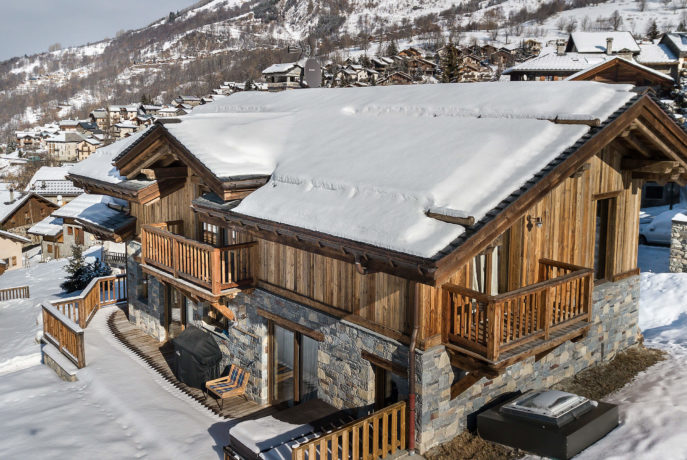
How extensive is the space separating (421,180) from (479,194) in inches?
43.7

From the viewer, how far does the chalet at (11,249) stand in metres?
55.4

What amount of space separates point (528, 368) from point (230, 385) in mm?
6101

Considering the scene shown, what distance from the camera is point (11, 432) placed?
1168 cm

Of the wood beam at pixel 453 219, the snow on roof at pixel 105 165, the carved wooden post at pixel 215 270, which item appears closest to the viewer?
the wood beam at pixel 453 219

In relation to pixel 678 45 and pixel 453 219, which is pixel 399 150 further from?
pixel 678 45

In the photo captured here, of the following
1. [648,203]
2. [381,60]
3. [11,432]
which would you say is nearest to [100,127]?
[381,60]

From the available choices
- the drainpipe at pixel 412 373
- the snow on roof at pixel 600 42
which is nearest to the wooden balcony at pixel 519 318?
the drainpipe at pixel 412 373

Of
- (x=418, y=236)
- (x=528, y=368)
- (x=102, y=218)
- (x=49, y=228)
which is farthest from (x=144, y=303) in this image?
(x=49, y=228)

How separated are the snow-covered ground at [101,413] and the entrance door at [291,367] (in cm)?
138

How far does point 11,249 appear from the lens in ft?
186

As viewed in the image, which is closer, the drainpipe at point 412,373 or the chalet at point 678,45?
the drainpipe at point 412,373

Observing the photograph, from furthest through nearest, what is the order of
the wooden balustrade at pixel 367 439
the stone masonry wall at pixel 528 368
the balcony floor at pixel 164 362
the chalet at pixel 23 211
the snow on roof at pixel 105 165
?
the chalet at pixel 23 211
the snow on roof at pixel 105 165
the balcony floor at pixel 164 362
the stone masonry wall at pixel 528 368
the wooden balustrade at pixel 367 439

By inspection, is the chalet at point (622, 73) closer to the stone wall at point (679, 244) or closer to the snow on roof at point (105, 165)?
the stone wall at point (679, 244)

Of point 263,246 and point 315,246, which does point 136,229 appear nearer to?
point 263,246
